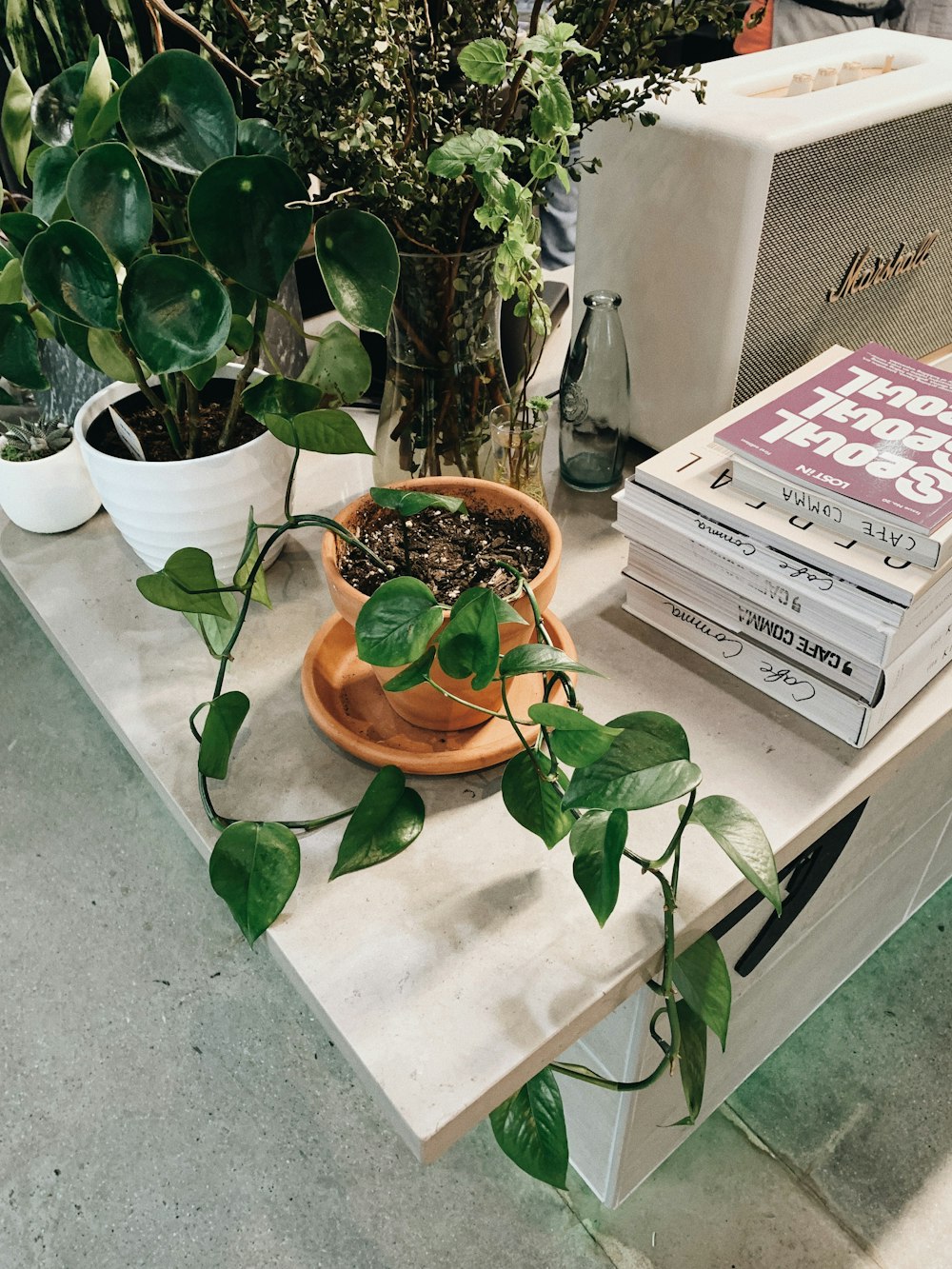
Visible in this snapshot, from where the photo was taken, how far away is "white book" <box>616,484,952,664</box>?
0.60 meters

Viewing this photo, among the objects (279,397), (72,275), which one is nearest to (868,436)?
(279,397)

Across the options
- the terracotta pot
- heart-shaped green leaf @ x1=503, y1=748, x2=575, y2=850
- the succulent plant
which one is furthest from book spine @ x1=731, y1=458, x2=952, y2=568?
the succulent plant

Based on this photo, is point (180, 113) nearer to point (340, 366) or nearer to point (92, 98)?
point (92, 98)

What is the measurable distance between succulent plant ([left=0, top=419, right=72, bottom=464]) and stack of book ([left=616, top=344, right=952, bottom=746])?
1.68ft

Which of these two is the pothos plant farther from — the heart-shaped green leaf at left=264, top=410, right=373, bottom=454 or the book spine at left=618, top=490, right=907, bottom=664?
the book spine at left=618, top=490, right=907, bottom=664

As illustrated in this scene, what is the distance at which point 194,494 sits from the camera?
70 cm

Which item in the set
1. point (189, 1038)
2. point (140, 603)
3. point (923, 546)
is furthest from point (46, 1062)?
point (923, 546)

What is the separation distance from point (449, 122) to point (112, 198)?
0.74 feet

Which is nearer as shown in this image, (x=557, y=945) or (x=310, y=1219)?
(x=557, y=945)

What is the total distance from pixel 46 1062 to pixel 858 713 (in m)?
1.04

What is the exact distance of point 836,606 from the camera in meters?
0.61

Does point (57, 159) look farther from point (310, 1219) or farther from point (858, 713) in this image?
point (310, 1219)

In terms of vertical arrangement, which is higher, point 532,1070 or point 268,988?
point 532,1070

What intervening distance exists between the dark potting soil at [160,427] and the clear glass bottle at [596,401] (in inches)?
10.9
